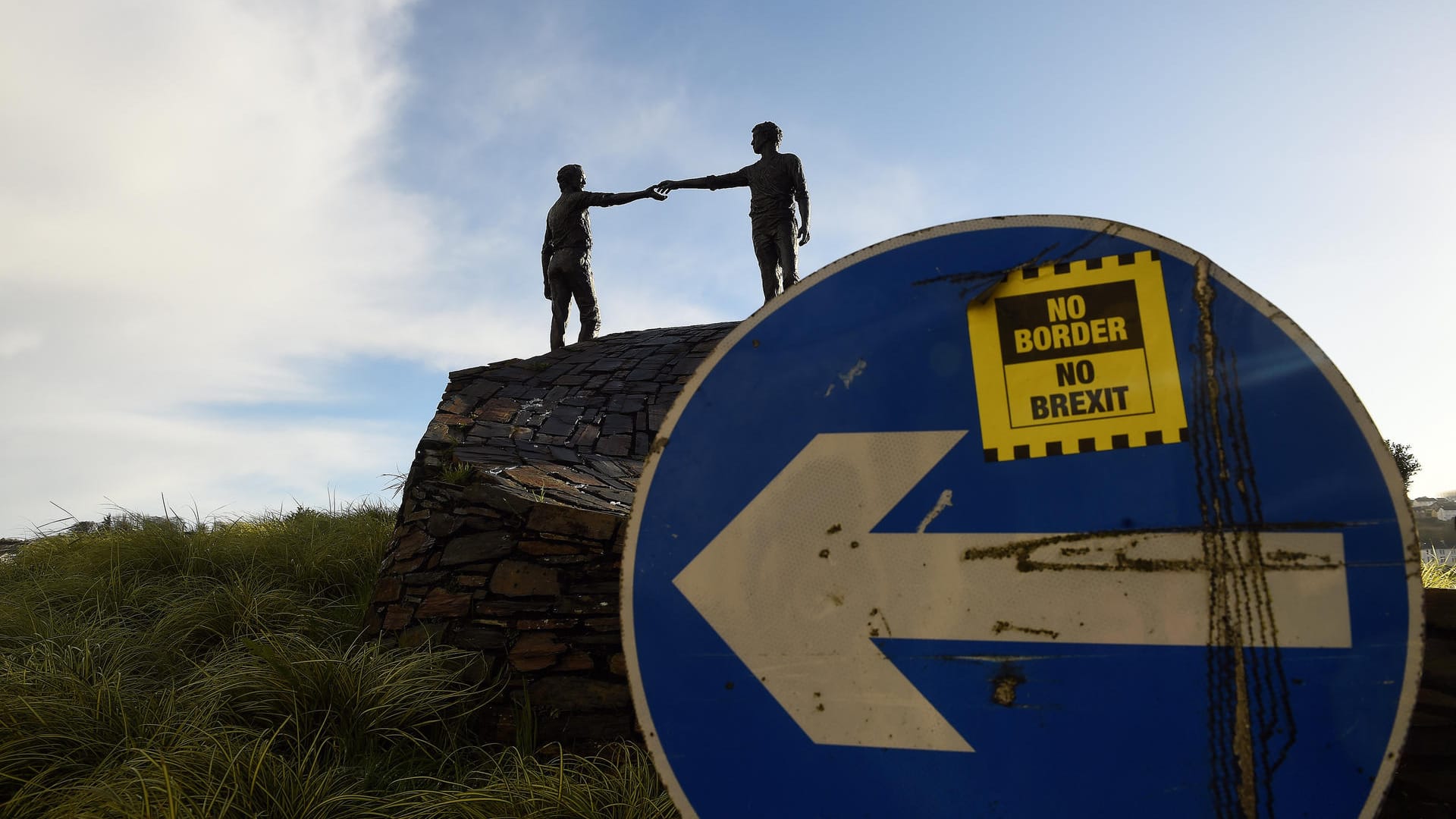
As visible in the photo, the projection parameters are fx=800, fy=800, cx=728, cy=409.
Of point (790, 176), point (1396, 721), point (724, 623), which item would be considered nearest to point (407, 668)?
point (724, 623)

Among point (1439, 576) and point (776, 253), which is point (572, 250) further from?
point (1439, 576)

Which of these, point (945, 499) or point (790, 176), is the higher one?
point (790, 176)

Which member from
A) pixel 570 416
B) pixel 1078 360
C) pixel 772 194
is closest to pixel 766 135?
pixel 772 194

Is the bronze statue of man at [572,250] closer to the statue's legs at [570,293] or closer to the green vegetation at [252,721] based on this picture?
the statue's legs at [570,293]

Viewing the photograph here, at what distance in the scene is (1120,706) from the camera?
0.99m

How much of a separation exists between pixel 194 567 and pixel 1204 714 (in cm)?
584

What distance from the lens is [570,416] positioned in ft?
17.3

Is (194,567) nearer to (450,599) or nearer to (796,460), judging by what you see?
(450,599)

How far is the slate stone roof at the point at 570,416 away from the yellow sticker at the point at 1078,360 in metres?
2.64

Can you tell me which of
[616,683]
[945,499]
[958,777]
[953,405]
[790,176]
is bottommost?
[616,683]

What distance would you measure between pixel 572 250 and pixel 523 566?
5.02 meters

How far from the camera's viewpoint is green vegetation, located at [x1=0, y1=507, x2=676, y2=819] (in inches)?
95.4

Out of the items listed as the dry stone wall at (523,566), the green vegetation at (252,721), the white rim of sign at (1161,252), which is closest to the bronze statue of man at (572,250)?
the dry stone wall at (523,566)

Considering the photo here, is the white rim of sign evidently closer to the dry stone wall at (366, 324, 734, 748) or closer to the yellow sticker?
the yellow sticker
